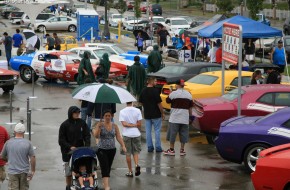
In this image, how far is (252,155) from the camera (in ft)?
49.6

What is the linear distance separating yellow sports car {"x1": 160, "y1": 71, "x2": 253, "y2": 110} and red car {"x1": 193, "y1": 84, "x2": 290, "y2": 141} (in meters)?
2.84

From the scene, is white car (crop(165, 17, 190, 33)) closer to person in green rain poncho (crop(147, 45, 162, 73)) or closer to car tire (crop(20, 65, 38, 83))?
car tire (crop(20, 65, 38, 83))

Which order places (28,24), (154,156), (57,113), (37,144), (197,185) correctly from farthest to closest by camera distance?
(28,24)
(57,113)
(37,144)
(154,156)
(197,185)

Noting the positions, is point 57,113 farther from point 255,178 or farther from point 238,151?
point 255,178

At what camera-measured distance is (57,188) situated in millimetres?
13984

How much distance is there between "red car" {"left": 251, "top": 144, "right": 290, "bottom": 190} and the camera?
12250 mm

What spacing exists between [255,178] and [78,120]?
3030mm

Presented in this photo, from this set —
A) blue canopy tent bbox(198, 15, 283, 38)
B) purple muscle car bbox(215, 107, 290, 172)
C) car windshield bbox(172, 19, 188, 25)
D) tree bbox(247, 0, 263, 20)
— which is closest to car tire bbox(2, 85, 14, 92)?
blue canopy tent bbox(198, 15, 283, 38)

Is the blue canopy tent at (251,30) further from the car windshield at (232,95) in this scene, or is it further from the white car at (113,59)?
the car windshield at (232,95)

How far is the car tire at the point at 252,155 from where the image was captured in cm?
1504

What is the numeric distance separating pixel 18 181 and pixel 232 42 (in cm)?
745

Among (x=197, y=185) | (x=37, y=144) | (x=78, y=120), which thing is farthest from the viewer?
(x=37, y=144)

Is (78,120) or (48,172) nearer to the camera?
(78,120)

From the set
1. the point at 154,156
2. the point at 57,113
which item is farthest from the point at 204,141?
the point at 57,113
